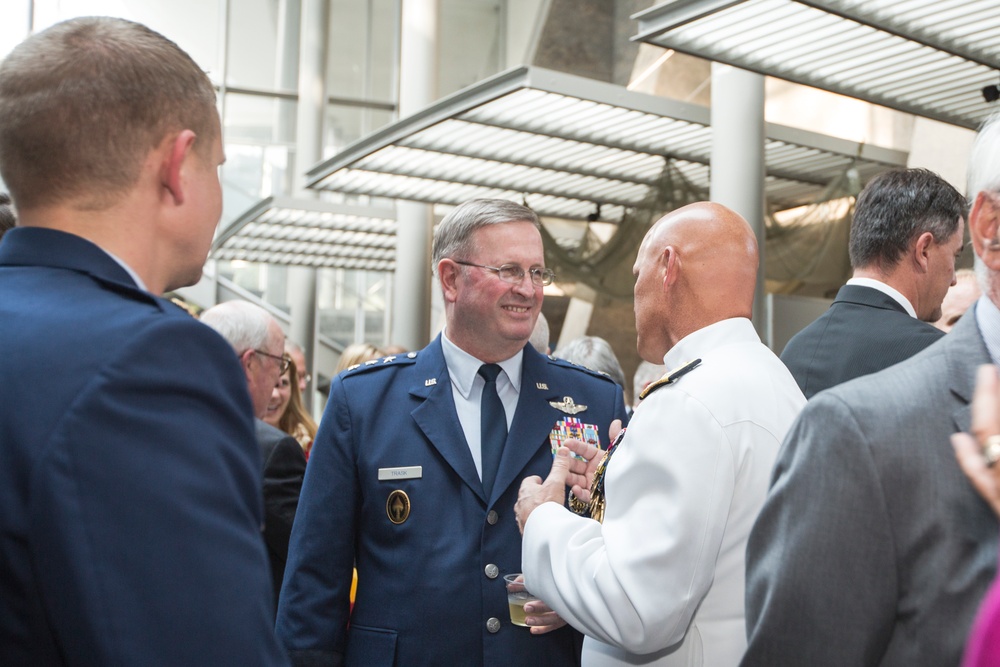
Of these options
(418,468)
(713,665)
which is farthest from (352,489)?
(713,665)

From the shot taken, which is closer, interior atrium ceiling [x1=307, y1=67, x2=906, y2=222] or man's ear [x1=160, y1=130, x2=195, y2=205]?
Result: man's ear [x1=160, y1=130, x2=195, y2=205]

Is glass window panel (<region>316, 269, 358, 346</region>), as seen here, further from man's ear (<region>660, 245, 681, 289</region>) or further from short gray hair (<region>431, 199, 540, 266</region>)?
man's ear (<region>660, 245, 681, 289</region>)

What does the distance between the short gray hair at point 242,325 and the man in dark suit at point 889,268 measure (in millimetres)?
1960

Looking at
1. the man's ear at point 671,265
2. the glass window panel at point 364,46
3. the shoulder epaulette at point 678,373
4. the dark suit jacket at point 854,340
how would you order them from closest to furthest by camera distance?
1. the shoulder epaulette at point 678,373
2. the man's ear at point 671,265
3. the dark suit jacket at point 854,340
4. the glass window panel at point 364,46

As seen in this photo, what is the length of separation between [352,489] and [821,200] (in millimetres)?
7849

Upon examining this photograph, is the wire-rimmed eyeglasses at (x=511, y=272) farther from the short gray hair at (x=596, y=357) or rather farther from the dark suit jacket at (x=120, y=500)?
the dark suit jacket at (x=120, y=500)

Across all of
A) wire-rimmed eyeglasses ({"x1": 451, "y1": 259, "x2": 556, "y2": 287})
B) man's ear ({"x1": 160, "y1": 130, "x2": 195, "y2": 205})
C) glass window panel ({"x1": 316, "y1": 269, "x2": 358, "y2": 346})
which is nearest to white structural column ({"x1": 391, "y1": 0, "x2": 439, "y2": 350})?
glass window panel ({"x1": 316, "y1": 269, "x2": 358, "y2": 346})

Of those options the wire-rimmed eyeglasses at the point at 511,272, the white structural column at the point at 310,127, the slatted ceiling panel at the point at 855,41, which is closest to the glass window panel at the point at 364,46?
the white structural column at the point at 310,127

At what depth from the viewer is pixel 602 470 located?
7.98ft

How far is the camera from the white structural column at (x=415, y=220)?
38.9 ft

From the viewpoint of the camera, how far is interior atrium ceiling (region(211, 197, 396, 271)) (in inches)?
484

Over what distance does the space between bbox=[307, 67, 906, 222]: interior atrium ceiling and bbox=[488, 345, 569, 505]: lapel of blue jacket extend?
4745mm

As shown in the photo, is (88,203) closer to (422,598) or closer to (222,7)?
(422,598)

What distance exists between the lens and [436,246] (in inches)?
132
